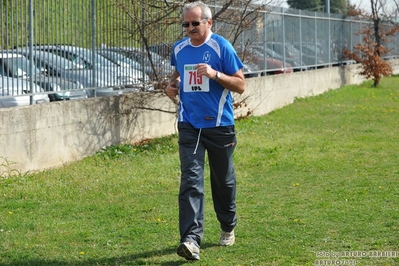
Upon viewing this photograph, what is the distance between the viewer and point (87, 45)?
11766 millimetres

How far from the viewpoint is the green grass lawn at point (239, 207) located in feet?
21.1

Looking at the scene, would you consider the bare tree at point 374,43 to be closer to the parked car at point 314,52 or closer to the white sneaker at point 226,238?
the parked car at point 314,52

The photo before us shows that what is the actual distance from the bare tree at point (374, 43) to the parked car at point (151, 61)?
16.0m

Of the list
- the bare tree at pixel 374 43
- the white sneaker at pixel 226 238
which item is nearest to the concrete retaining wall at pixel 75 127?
the white sneaker at pixel 226 238

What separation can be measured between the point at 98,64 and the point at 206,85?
606 centimetres

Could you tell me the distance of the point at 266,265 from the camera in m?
6.07

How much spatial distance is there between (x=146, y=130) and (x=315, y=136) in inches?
131

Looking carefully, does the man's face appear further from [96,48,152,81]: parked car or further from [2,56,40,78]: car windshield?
[96,48,152,81]: parked car

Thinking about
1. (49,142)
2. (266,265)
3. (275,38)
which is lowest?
(266,265)

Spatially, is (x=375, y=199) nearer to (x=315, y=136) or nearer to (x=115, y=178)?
(x=115, y=178)

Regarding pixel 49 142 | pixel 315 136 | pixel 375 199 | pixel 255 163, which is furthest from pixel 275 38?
pixel 375 199

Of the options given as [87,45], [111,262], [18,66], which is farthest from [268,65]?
[111,262]

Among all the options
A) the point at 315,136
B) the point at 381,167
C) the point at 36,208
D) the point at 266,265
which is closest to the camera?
the point at 266,265

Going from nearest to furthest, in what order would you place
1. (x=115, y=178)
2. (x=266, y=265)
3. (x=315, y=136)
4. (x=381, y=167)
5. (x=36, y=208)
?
(x=266, y=265), (x=36, y=208), (x=115, y=178), (x=381, y=167), (x=315, y=136)
